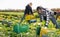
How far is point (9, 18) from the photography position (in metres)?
3.83

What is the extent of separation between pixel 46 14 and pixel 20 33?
535 millimetres

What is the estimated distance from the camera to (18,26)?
373cm

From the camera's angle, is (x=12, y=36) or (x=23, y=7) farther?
(x=23, y=7)

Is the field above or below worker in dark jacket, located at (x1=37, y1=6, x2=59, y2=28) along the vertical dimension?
below

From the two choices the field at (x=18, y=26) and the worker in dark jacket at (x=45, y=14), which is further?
the worker in dark jacket at (x=45, y=14)

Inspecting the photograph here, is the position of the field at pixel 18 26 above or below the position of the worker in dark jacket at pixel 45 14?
below

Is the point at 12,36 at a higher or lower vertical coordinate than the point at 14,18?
lower

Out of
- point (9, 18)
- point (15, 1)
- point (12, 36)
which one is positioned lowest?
point (12, 36)

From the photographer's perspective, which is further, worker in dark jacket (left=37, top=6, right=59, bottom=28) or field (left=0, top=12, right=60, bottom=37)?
worker in dark jacket (left=37, top=6, right=59, bottom=28)

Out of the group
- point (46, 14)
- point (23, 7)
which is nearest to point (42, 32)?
point (46, 14)

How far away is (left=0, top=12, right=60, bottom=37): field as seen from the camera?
3.56m

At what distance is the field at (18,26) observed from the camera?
3564 mm

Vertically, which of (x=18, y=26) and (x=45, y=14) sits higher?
(x=45, y=14)

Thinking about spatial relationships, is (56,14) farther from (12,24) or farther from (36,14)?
(12,24)
